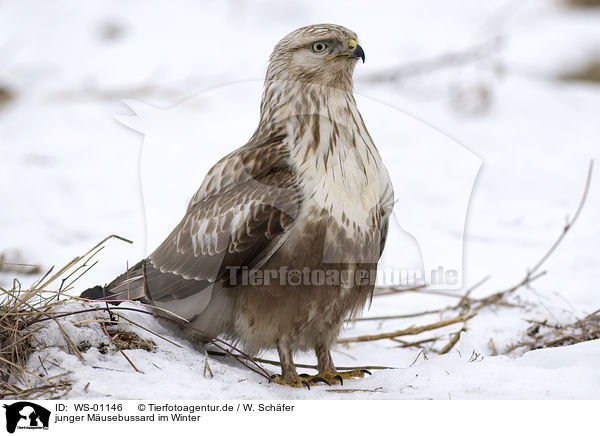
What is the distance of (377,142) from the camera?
396 cm

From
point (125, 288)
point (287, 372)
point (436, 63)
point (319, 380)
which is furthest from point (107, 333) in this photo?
point (436, 63)

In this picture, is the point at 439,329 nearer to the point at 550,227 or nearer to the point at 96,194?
the point at 550,227

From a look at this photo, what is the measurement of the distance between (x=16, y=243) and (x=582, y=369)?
3674mm

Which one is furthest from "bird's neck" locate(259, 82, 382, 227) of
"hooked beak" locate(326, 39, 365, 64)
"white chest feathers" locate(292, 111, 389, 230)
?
"hooked beak" locate(326, 39, 365, 64)

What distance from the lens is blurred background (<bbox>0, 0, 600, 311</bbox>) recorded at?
17.7 ft

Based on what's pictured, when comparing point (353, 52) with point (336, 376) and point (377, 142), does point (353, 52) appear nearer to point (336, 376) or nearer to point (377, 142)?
point (377, 142)

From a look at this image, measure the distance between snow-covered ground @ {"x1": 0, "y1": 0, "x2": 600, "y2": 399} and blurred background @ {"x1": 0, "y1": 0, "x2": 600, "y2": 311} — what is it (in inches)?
1.0

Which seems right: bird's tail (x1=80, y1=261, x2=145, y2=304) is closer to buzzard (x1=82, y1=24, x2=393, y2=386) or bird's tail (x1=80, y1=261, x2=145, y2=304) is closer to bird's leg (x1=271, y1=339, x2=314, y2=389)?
buzzard (x1=82, y1=24, x2=393, y2=386)

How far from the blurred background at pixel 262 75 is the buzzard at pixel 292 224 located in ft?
0.99

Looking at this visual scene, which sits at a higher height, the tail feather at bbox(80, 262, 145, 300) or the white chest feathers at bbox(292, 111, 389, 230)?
the white chest feathers at bbox(292, 111, 389, 230)

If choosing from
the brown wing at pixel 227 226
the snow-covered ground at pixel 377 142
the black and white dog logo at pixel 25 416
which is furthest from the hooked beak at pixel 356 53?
the black and white dog logo at pixel 25 416

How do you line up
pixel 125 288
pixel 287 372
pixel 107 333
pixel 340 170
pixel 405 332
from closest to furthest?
pixel 107 333 → pixel 340 170 → pixel 287 372 → pixel 125 288 → pixel 405 332

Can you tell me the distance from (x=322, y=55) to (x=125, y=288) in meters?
1.49

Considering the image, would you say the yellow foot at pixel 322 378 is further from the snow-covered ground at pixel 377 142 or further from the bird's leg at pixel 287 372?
the snow-covered ground at pixel 377 142
